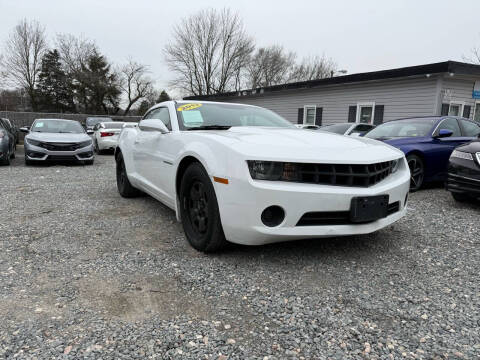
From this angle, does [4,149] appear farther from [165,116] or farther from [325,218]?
[325,218]

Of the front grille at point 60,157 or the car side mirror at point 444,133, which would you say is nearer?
the car side mirror at point 444,133

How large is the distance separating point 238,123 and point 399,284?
2.18 m

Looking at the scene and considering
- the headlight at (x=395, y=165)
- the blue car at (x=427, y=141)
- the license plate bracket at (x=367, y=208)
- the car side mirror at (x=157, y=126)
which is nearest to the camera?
the license plate bracket at (x=367, y=208)

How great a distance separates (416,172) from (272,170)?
4334mm

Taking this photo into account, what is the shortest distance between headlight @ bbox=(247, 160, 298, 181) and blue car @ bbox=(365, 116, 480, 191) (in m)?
3.88

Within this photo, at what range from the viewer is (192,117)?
12.0ft

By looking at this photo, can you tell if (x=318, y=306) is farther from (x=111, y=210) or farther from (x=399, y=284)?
(x=111, y=210)

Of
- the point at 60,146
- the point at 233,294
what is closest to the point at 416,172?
the point at 233,294

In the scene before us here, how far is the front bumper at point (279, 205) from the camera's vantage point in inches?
95.7

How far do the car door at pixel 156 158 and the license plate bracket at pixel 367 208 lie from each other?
1.73 m

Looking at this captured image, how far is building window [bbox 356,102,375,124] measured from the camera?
40.9ft

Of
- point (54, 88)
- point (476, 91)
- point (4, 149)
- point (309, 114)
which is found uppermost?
point (54, 88)

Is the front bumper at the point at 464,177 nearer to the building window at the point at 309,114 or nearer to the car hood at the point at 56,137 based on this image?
the car hood at the point at 56,137

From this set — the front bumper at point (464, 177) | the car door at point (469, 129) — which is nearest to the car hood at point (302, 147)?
the front bumper at point (464, 177)
